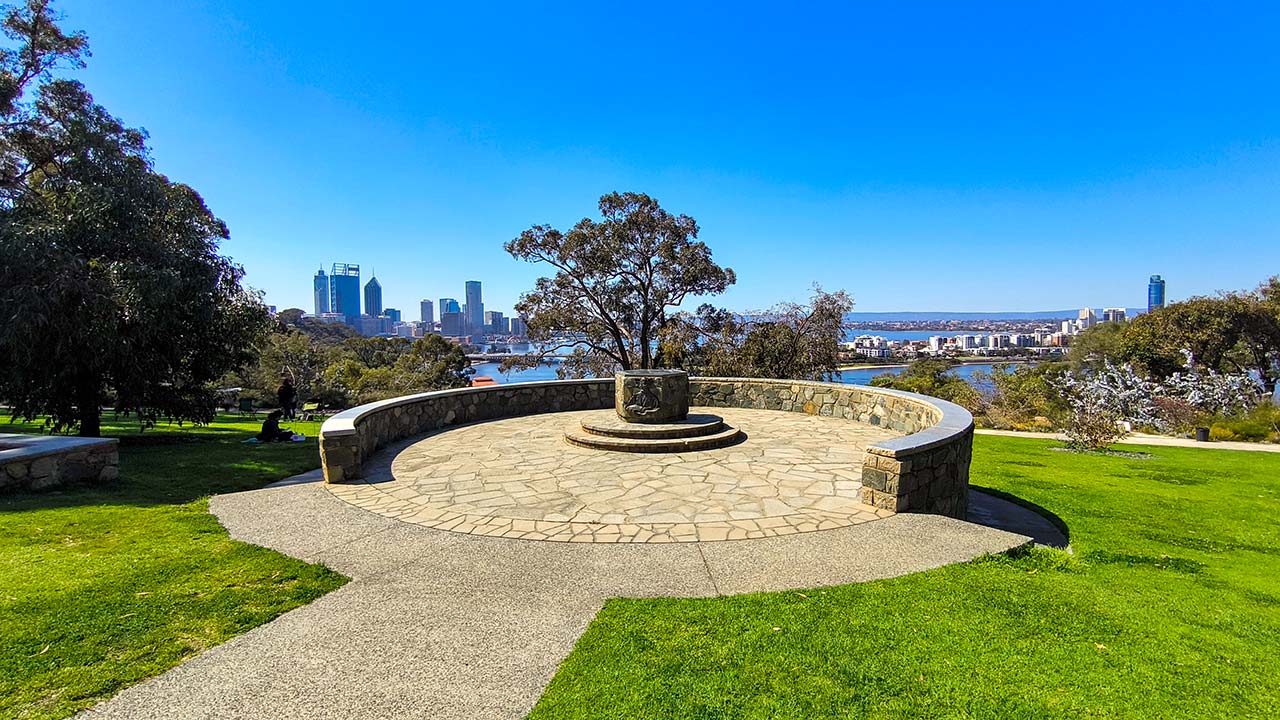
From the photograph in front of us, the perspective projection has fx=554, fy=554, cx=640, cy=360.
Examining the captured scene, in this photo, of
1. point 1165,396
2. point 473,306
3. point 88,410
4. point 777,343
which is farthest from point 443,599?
point 473,306

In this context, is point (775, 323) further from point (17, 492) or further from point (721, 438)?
point (17, 492)

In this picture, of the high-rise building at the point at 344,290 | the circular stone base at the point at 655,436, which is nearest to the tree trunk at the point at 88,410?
the circular stone base at the point at 655,436

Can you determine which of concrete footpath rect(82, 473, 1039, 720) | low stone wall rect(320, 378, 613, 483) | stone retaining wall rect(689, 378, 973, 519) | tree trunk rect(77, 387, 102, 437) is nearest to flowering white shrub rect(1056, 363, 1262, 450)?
stone retaining wall rect(689, 378, 973, 519)

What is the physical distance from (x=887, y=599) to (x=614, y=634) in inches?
62.8

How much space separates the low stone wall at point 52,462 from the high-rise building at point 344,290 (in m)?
163

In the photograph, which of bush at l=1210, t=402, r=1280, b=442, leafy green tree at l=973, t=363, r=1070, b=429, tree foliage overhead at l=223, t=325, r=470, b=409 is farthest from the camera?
tree foliage overhead at l=223, t=325, r=470, b=409

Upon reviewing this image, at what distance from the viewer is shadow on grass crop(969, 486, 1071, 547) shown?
18.5ft

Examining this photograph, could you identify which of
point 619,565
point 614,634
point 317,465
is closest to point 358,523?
point 619,565

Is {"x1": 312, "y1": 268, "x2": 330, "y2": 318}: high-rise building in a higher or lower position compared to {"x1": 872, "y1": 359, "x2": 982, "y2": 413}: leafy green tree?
higher

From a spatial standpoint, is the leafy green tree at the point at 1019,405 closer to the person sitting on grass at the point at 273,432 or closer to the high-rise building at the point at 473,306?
the person sitting on grass at the point at 273,432

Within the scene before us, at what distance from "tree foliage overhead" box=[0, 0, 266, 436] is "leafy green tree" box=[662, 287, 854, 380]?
483 inches

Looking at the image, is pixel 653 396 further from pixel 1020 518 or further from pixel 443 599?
pixel 443 599

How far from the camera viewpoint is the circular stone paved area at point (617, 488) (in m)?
4.53

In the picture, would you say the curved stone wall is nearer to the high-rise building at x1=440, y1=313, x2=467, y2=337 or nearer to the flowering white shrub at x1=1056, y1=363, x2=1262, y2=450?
the flowering white shrub at x1=1056, y1=363, x2=1262, y2=450
